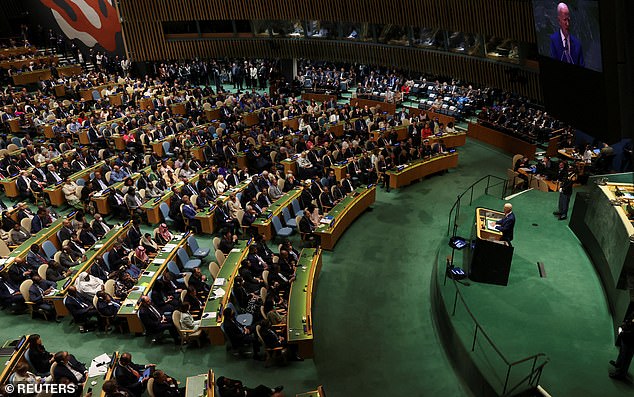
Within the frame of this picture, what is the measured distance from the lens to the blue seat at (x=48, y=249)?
11.5 m

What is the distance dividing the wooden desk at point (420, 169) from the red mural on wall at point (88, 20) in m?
19.0

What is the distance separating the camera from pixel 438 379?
8531mm

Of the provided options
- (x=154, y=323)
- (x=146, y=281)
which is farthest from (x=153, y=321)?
(x=146, y=281)

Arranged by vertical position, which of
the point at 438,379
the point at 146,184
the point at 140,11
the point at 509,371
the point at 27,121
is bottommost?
the point at 438,379

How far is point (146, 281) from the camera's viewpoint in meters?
10.1

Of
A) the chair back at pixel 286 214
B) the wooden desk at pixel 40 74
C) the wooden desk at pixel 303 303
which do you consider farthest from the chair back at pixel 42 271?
the wooden desk at pixel 40 74

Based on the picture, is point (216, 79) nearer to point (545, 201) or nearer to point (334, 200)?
point (334, 200)

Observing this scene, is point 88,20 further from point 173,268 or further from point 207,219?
point 173,268

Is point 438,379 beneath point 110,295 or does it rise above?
beneath

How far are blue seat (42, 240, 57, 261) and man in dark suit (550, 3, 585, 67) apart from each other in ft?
42.0

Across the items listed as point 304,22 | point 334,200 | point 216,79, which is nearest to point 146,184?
point 334,200

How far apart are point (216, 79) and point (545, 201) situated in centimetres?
2234

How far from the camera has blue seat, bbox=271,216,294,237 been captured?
12.8 metres

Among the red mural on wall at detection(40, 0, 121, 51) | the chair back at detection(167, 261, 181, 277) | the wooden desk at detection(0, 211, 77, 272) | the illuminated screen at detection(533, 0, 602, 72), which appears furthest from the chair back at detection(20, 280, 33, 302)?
the red mural on wall at detection(40, 0, 121, 51)
